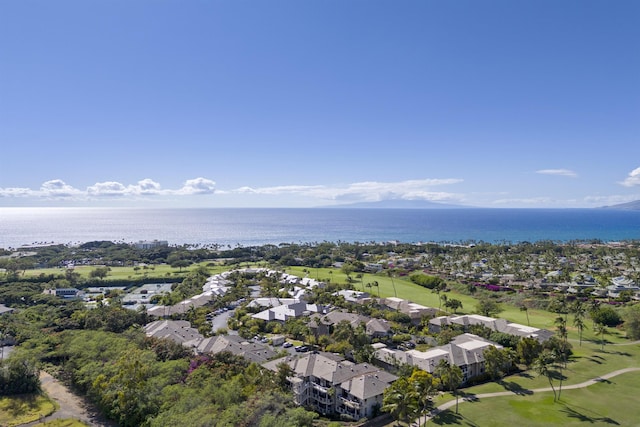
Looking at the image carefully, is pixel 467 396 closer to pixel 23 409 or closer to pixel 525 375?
pixel 525 375

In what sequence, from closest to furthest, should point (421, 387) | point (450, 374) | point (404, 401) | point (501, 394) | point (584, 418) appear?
point (404, 401), point (421, 387), point (584, 418), point (450, 374), point (501, 394)

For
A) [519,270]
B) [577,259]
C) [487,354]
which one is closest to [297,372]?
[487,354]

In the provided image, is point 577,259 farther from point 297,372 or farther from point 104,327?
point 104,327

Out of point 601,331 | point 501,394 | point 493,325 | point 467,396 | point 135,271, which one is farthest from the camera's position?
point 135,271

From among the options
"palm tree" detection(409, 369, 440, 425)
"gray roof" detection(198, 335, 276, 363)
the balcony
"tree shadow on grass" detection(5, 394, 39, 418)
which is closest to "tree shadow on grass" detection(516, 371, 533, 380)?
"palm tree" detection(409, 369, 440, 425)

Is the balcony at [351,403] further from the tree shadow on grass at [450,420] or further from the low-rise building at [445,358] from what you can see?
the low-rise building at [445,358]

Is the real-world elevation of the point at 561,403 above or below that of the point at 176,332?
below

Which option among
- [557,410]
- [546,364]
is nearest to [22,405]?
[557,410]
